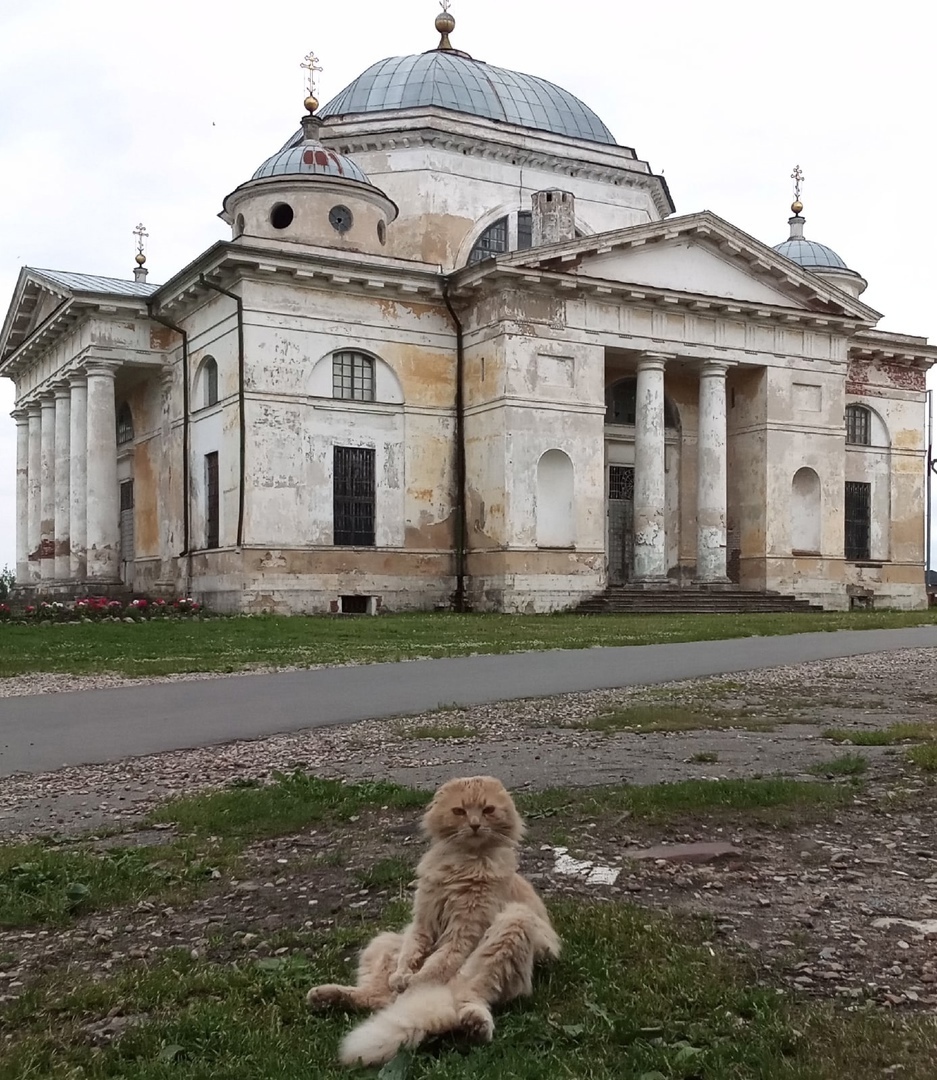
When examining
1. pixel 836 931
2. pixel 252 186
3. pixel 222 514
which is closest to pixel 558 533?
pixel 222 514

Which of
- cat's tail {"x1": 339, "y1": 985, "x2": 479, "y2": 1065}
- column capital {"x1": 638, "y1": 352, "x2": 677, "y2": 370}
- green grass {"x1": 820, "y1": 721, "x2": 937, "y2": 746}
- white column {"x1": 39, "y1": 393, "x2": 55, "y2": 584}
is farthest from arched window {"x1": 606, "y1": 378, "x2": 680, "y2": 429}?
cat's tail {"x1": 339, "y1": 985, "x2": 479, "y2": 1065}

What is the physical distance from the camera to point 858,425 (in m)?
38.2

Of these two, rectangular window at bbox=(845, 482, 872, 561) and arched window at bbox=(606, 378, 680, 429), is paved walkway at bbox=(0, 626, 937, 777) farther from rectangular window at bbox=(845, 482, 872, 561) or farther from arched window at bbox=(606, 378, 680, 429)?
rectangular window at bbox=(845, 482, 872, 561)

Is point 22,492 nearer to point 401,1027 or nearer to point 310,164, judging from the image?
point 310,164

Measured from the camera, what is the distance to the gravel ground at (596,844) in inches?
162

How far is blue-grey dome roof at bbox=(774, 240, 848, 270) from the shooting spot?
144 feet

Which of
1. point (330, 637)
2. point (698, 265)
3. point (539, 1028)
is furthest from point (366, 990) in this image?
point (698, 265)

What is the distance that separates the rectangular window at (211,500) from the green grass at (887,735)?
2443 centimetres

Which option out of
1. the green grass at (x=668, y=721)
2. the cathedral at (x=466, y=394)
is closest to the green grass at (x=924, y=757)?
the green grass at (x=668, y=721)

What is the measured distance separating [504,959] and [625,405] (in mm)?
31959

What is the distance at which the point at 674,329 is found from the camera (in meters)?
32.3

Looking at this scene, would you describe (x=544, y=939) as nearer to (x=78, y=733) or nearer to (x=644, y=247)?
(x=78, y=733)

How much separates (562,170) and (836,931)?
35.5m

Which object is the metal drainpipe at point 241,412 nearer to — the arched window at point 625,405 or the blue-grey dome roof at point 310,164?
the blue-grey dome roof at point 310,164
